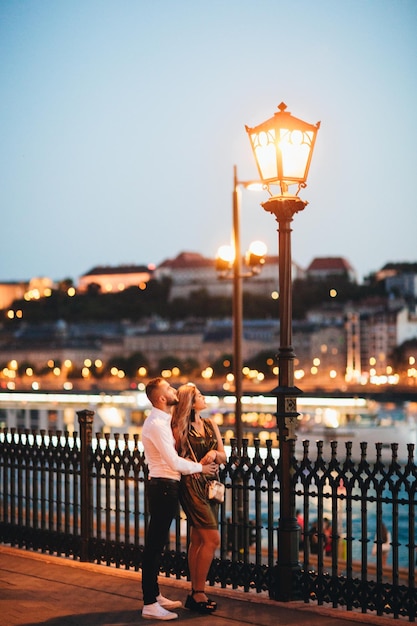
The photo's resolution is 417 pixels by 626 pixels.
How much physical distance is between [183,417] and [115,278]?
170896mm

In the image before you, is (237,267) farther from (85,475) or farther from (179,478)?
(179,478)

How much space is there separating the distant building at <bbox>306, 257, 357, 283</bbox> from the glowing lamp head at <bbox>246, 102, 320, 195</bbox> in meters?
166

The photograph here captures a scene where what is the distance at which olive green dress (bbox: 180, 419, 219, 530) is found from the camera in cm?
671

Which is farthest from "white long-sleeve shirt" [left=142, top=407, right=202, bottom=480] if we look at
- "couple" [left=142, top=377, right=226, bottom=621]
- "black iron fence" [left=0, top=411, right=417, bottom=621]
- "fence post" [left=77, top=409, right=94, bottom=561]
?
"fence post" [left=77, top=409, right=94, bottom=561]

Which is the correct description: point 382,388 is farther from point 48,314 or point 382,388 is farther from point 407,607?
point 407,607

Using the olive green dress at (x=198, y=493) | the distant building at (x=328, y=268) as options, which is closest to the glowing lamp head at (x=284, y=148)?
the olive green dress at (x=198, y=493)

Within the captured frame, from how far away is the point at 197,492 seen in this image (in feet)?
22.1

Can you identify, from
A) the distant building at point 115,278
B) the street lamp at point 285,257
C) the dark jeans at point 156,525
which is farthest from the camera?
the distant building at point 115,278

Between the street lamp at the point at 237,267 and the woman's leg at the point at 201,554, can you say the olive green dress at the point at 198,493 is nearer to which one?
the woman's leg at the point at 201,554

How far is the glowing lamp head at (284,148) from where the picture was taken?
727cm

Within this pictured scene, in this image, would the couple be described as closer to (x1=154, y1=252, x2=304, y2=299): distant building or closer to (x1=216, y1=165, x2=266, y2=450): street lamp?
(x1=216, y1=165, x2=266, y2=450): street lamp

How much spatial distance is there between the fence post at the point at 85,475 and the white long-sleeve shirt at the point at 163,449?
193 cm

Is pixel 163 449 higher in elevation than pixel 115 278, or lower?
lower

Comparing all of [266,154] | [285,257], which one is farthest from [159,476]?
[266,154]
